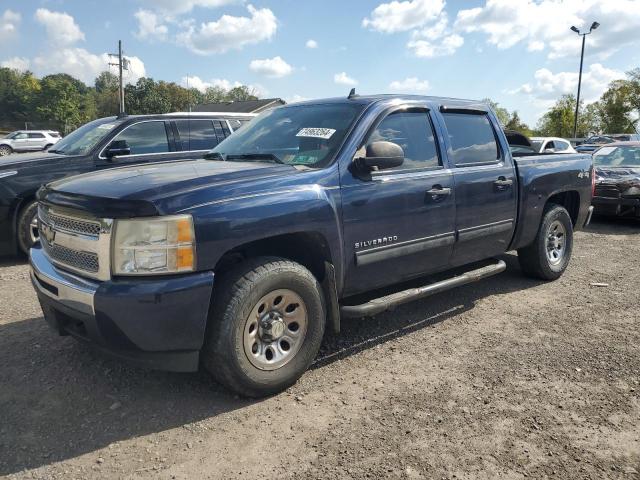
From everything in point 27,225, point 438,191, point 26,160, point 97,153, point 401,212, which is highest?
point 97,153

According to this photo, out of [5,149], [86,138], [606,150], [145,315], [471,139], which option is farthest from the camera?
[5,149]

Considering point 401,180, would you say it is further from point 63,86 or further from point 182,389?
point 63,86

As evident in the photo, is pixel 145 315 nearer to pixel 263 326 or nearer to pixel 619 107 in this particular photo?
pixel 263 326

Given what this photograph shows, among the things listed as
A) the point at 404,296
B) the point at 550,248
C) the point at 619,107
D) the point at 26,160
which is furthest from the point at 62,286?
the point at 619,107

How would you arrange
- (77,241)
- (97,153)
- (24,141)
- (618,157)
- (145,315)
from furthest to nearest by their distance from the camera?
(24,141), (618,157), (97,153), (77,241), (145,315)

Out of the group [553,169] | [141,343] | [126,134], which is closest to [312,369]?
[141,343]

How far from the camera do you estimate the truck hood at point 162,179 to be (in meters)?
2.87

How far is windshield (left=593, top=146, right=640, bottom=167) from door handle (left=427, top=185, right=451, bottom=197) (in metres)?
8.00

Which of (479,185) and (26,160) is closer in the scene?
(479,185)

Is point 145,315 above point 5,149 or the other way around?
the other way around

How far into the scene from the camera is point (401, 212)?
385cm

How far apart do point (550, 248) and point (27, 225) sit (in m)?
6.17

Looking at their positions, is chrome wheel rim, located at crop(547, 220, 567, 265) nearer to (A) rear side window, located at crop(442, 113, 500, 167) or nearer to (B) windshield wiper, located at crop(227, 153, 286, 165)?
(A) rear side window, located at crop(442, 113, 500, 167)

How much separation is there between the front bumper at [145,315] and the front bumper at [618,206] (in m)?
8.71
